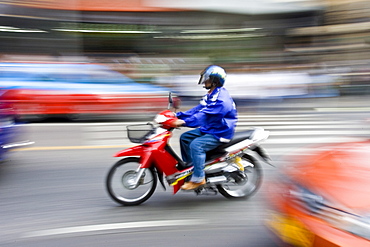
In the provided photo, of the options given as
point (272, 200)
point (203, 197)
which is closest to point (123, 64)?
point (203, 197)

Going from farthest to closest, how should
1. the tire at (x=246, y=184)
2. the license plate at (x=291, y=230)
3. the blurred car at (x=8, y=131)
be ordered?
1. the blurred car at (x=8, y=131)
2. the tire at (x=246, y=184)
3. the license plate at (x=291, y=230)

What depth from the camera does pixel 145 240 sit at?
3.94 m

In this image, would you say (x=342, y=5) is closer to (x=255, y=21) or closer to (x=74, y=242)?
(x=255, y=21)

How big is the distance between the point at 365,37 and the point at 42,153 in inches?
941

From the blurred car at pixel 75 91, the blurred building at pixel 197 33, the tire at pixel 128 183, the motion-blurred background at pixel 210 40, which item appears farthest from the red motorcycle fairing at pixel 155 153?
the blurred building at pixel 197 33

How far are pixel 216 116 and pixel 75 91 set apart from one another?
6886mm

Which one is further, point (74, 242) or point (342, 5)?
point (342, 5)

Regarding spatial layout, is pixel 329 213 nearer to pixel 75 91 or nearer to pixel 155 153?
pixel 155 153

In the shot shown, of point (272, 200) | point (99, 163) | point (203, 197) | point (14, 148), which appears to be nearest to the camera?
point (272, 200)

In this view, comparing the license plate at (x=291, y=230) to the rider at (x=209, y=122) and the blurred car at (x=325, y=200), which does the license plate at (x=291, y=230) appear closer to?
the blurred car at (x=325, y=200)

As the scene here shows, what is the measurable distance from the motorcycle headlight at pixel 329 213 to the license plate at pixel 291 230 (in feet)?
0.46

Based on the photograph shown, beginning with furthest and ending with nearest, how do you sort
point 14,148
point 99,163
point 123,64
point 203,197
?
point 123,64 < point 99,163 < point 14,148 < point 203,197

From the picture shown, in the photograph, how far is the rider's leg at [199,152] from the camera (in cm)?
466

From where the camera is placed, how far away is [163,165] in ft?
15.5
